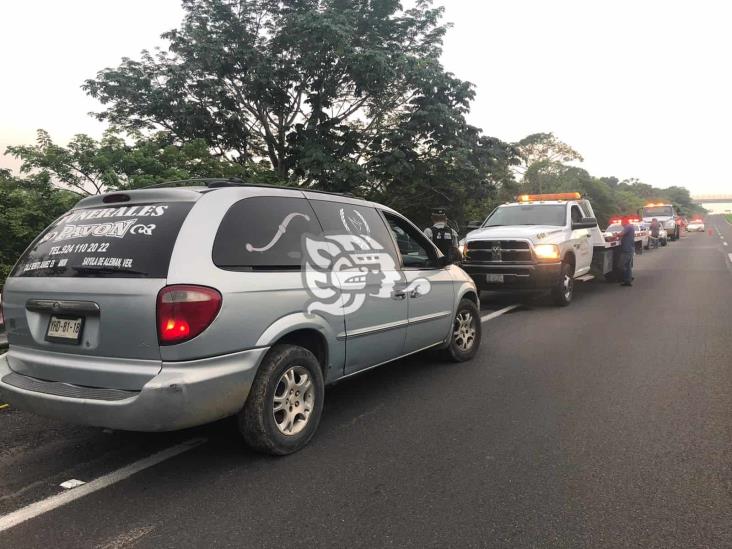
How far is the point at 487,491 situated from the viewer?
2957 mm

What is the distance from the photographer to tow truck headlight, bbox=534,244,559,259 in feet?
31.4

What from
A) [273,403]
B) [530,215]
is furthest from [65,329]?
[530,215]

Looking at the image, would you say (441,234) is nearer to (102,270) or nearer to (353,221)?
(353,221)

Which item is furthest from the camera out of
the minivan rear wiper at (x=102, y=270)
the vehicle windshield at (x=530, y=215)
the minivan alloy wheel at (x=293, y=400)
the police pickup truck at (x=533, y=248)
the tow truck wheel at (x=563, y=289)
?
→ the vehicle windshield at (x=530, y=215)

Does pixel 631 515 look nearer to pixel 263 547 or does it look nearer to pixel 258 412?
pixel 263 547

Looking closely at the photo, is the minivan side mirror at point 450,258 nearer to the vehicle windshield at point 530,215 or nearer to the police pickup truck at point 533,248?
the police pickup truck at point 533,248

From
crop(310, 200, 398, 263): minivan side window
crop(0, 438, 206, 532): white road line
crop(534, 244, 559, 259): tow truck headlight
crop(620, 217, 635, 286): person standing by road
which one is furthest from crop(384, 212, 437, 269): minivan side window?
crop(620, 217, 635, 286): person standing by road

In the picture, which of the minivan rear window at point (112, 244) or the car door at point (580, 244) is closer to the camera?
the minivan rear window at point (112, 244)

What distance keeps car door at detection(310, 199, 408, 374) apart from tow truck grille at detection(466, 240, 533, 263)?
558 cm

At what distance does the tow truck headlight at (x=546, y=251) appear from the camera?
Result: 9.59 m

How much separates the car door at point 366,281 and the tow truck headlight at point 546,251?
5.67m

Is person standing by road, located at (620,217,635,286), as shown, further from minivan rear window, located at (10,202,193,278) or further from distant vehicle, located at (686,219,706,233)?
distant vehicle, located at (686,219,706,233)

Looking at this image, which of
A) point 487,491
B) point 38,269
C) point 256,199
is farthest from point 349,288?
point 38,269

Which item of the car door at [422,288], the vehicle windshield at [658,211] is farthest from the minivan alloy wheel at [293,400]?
the vehicle windshield at [658,211]
